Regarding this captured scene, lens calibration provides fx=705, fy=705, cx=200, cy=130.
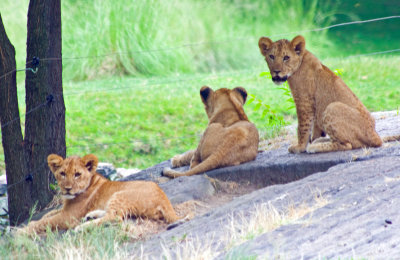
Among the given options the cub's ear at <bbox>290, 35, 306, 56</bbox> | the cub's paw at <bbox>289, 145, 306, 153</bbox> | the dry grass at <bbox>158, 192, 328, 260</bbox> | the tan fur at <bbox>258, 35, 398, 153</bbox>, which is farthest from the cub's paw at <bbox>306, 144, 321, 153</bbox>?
the dry grass at <bbox>158, 192, 328, 260</bbox>

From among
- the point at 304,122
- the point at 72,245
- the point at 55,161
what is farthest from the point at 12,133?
the point at 304,122

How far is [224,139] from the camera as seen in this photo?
7.79 metres

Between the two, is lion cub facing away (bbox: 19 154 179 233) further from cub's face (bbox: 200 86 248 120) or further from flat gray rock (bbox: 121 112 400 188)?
cub's face (bbox: 200 86 248 120)

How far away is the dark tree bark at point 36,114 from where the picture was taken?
7.72 metres

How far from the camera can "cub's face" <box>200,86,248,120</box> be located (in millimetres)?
8219

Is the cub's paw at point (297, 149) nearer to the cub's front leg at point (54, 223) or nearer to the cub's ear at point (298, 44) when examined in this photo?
the cub's ear at point (298, 44)

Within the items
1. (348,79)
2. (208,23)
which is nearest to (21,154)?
(348,79)

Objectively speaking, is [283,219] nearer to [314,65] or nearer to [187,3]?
[314,65]

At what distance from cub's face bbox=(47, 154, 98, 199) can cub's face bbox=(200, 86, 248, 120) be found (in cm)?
219

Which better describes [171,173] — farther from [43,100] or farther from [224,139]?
[43,100]

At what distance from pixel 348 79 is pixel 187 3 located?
→ 206 inches

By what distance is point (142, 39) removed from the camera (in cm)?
1712

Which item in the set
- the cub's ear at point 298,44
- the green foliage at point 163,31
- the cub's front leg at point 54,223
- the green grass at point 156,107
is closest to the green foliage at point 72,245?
the cub's front leg at point 54,223

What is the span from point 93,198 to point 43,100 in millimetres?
1745
